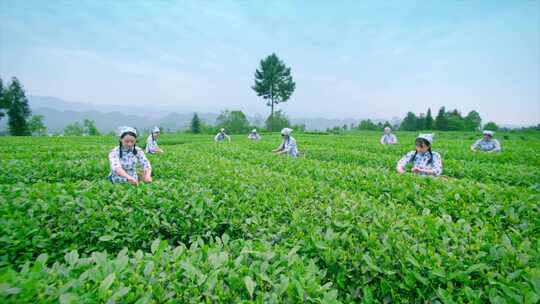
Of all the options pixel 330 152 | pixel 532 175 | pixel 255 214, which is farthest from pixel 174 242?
pixel 330 152

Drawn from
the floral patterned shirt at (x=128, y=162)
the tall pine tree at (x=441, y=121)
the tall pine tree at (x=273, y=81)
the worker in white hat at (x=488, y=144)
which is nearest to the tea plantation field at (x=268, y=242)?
the floral patterned shirt at (x=128, y=162)

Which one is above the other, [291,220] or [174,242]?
[291,220]

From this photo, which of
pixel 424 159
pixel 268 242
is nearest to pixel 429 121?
pixel 424 159

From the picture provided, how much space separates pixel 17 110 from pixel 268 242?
69129mm

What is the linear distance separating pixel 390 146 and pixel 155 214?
45.7 ft

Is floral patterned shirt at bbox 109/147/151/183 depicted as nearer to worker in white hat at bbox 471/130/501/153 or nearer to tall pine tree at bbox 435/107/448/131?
worker in white hat at bbox 471/130/501/153

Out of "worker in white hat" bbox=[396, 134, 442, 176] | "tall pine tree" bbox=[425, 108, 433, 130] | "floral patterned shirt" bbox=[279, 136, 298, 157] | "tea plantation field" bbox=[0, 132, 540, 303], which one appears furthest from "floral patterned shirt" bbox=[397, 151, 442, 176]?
"tall pine tree" bbox=[425, 108, 433, 130]

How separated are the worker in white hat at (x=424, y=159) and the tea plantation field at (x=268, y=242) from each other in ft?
5.33

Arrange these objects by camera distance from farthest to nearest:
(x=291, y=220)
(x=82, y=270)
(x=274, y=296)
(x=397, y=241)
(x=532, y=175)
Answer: (x=532, y=175), (x=291, y=220), (x=397, y=241), (x=82, y=270), (x=274, y=296)

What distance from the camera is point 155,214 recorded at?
10.7 feet

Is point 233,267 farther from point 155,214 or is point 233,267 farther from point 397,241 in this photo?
point 155,214

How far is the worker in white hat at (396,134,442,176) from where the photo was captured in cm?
616

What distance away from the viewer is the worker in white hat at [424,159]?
6159mm

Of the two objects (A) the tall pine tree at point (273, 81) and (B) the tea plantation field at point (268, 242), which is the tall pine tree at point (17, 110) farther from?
(B) the tea plantation field at point (268, 242)
